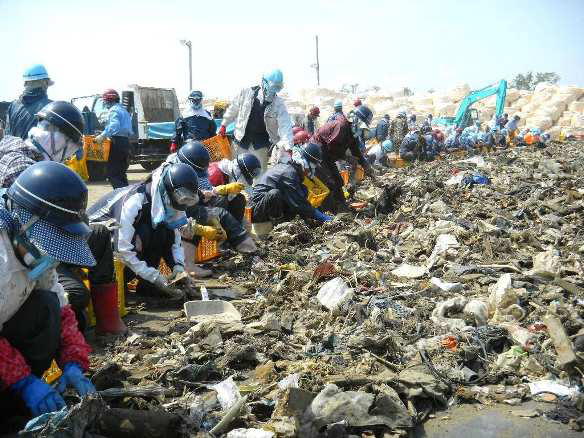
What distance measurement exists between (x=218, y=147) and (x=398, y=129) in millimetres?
12129

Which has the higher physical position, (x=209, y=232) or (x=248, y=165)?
(x=248, y=165)

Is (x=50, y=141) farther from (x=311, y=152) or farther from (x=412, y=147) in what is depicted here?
(x=412, y=147)

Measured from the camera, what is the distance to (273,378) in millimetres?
2855

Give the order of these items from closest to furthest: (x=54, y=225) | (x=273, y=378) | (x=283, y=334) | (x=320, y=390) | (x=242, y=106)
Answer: (x=54, y=225)
(x=320, y=390)
(x=273, y=378)
(x=283, y=334)
(x=242, y=106)

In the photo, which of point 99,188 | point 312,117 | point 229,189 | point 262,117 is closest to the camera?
point 229,189

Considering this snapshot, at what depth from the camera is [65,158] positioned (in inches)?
143

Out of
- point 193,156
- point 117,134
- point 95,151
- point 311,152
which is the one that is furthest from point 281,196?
point 95,151

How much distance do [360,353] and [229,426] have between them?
3.20ft

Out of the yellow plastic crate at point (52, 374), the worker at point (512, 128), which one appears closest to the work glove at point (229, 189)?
the yellow plastic crate at point (52, 374)

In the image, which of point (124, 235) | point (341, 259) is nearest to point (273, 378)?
point (124, 235)

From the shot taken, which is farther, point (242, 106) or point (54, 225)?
point (242, 106)

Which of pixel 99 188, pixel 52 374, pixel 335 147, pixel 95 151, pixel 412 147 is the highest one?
pixel 335 147

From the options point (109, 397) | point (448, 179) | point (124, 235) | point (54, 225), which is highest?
point (54, 225)

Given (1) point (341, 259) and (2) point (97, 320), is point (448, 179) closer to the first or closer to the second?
(1) point (341, 259)
